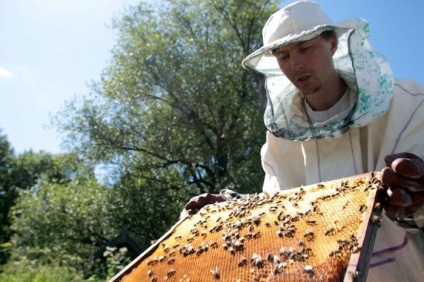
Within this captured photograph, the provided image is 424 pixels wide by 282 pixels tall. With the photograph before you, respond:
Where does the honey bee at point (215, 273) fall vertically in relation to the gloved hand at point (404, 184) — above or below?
below

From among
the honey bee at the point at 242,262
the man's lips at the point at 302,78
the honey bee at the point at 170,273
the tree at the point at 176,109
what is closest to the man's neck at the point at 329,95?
the man's lips at the point at 302,78

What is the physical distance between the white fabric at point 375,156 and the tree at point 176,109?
13.6 meters

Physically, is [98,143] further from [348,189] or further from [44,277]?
[348,189]

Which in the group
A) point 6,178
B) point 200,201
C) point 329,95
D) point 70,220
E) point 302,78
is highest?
point 302,78

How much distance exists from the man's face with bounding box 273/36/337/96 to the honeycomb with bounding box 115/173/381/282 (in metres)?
0.75

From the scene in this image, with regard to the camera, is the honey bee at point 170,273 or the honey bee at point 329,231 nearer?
the honey bee at point 329,231

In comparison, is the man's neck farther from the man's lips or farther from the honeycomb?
the honeycomb

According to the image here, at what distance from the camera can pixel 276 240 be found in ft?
6.07

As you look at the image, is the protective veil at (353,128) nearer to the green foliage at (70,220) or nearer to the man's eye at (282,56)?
the man's eye at (282,56)

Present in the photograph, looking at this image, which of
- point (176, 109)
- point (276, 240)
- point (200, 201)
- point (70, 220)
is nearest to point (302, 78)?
point (200, 201)

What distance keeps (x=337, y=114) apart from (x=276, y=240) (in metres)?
1.05

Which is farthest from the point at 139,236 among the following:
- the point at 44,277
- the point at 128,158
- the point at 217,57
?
the point at 44,277

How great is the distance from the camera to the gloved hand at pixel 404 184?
172 cm

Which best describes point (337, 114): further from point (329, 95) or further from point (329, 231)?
point (329, 231)
